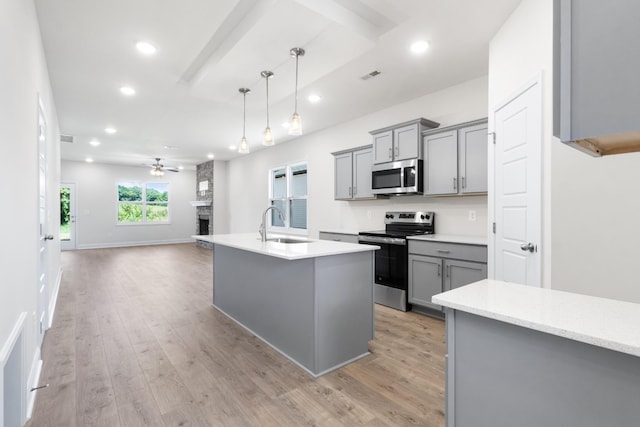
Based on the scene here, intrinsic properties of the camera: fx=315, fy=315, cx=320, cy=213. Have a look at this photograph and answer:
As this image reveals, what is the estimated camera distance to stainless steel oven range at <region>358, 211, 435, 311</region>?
3.80 meters

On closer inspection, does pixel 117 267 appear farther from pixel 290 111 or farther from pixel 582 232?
pixel 582 232

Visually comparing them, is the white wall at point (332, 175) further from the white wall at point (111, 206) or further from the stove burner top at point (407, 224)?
the white wall at point (111, 206)


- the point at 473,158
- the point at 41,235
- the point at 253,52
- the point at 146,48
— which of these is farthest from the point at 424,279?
the point at 41,235

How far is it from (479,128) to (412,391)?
8.74 ft

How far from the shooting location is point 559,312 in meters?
1.07

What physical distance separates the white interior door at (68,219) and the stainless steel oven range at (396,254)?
9.25 metres

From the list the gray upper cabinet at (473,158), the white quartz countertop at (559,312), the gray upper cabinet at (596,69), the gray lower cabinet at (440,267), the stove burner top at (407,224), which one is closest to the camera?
the gray upper cabinet at (596,69)

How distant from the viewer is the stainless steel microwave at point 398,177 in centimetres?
387

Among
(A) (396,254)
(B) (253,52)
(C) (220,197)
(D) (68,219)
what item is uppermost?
(B) (253,52)

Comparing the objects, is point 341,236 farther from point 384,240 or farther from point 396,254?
point 396,254

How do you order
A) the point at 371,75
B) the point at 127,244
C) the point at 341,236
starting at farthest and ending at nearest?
the point at 127,244
the point at 341,236
the point at 371,75

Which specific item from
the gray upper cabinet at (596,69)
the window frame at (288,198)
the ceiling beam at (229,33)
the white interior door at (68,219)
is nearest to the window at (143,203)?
the white interior door at (68,219)

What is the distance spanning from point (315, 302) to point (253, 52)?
2.17m

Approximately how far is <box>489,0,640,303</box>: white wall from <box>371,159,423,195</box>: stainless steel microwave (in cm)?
162
